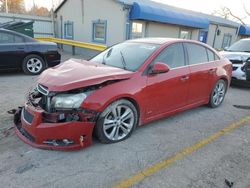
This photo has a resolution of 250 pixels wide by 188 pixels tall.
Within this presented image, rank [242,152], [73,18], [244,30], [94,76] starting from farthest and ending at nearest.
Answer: [244,30], [73,18], [242,152], [94,76]

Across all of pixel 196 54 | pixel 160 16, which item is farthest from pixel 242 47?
pixel 160 16

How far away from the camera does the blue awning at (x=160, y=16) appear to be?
38.2ft

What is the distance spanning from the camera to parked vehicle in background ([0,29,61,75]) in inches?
286

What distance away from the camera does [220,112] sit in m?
5.23

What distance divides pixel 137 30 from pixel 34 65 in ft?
22.9

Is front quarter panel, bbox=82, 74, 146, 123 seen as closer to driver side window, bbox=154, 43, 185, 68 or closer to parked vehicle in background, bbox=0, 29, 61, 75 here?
driver side window, bbox=154, 43, 185, 68

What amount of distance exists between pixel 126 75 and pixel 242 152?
2119 mm

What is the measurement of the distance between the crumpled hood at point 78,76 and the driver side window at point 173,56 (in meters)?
0.78

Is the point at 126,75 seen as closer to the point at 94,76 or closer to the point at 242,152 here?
the point at 94,76

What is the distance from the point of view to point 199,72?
4.62m

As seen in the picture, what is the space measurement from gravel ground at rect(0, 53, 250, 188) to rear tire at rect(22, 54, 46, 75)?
3.76 m

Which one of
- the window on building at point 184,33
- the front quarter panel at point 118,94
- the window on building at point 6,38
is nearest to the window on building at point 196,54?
the front quarter panel at point 118,94

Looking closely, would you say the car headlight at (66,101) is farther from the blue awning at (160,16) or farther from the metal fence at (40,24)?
the metal fence at (40,24)

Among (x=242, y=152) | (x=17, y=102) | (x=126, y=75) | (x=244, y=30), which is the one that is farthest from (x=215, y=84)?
(x=244, y=30)
